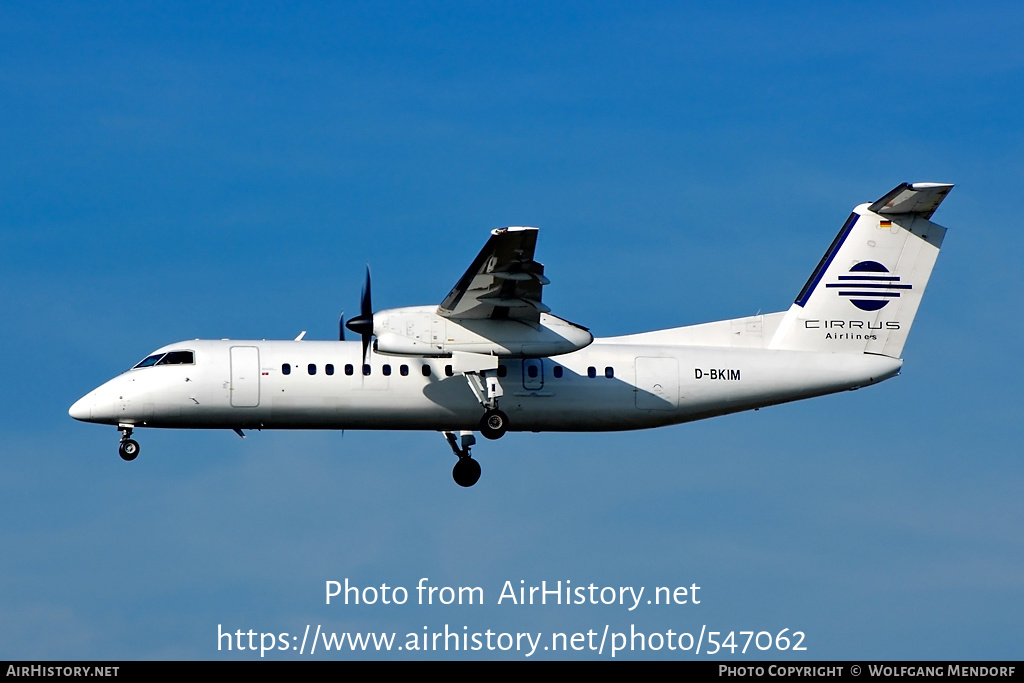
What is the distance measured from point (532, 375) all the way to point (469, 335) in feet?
5.29

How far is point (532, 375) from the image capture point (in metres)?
24.2

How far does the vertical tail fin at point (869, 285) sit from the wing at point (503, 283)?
17.3ft

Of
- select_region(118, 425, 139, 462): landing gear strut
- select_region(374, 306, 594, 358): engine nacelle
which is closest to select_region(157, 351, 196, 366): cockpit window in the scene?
select_region(118, 425, 139, 462): landing gear strut

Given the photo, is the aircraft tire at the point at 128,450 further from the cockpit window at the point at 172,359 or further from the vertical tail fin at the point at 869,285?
the vertical tail fin at the point at 869,285

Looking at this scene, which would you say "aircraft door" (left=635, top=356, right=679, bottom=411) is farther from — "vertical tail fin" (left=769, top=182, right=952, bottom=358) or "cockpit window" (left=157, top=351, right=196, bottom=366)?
"cockpit window" (left=157, top=351, right=196, bottom=366)

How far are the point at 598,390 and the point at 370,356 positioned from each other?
13.2 feet

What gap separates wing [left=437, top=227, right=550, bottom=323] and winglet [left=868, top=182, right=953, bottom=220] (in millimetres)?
6984

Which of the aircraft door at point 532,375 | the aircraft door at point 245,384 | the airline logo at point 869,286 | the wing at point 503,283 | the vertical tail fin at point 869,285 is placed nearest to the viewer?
the wing at point 503,283

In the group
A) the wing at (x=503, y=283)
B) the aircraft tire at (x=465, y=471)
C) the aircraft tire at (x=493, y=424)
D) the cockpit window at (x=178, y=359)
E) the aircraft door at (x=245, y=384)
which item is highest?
the wing at (x=503, y=283)

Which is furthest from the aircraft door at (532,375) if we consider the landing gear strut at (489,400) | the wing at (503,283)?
the wing at (503,283)

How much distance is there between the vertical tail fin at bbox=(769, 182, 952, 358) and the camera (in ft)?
82.7

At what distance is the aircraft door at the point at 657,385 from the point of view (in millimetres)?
24469

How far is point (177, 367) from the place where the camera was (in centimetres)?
2394
